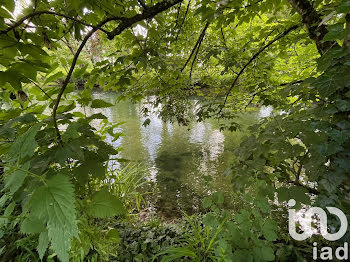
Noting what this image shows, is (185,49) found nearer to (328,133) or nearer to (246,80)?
(246,80)

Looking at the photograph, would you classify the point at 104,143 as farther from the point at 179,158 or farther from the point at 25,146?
the point at 179,158

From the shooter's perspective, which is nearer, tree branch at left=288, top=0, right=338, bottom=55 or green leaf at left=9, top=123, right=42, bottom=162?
green leaf at left=9, top=123, right=42, bottom=162

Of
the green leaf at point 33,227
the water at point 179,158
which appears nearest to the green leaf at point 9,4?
the green leaf at point 33,227

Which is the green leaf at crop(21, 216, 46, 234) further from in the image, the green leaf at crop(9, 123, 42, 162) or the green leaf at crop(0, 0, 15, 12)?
the green leaf at crop(0, 0, 15, 12)

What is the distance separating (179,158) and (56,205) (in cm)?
540

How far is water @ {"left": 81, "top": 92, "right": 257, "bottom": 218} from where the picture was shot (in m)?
3.78

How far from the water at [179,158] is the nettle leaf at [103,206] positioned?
1329mm

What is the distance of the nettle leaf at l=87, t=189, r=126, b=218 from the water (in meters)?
1.33

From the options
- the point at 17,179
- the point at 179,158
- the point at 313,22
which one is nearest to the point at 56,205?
the point at 17,179

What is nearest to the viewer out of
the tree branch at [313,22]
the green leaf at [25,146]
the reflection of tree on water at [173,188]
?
the green leaf at [25,146]

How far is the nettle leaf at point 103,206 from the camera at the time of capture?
0.74m

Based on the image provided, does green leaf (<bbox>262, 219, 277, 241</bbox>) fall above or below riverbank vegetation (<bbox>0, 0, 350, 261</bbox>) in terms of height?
below

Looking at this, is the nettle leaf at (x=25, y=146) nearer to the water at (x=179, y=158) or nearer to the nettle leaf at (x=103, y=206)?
the nettle leaf at (x=103, y=206)

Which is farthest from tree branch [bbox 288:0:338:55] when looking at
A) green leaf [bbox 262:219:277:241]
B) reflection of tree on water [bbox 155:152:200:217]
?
reflection of tree on water [bbox 155:152:200:217]
